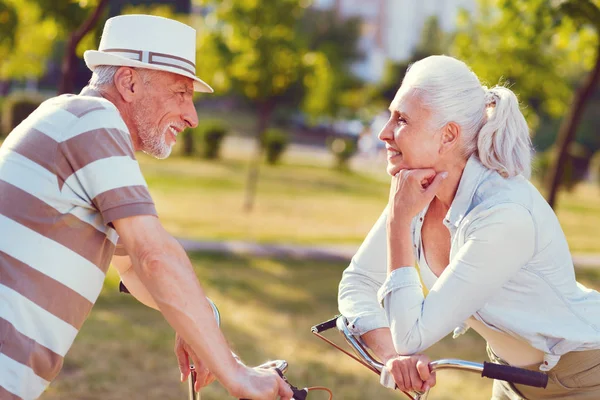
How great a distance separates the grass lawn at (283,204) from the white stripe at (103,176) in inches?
366

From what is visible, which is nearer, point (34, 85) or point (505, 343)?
point (505, 343)

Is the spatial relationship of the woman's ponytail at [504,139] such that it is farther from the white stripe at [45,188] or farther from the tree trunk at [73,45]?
the tree trunk at [73,45]

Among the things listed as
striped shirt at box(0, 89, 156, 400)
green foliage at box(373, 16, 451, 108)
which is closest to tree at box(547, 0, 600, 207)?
striped shirt at box(0, 89, 156, 400)

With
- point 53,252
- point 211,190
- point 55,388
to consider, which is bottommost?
point 211,190

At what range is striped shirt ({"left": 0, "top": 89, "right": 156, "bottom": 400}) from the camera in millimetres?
1948

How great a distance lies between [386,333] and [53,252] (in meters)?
1.09

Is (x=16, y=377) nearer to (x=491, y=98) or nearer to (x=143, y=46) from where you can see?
(x=143, y=46)

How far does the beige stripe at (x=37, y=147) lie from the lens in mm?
1976

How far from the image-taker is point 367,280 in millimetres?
2676

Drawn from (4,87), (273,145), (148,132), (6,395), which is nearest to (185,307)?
(6,395)

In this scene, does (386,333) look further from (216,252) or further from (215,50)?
(215,50)

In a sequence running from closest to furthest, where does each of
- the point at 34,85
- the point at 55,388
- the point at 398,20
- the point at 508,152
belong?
the point at 508,152, the point at 55,388, the point at 34,85, the point at 398,20

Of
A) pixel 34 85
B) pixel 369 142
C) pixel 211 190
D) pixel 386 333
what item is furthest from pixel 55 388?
pixel 34 85

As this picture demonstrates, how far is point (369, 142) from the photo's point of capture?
32438mm
